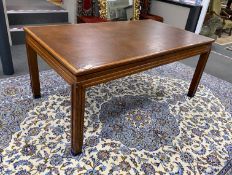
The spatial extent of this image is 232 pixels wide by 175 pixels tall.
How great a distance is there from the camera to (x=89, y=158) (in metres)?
1.30

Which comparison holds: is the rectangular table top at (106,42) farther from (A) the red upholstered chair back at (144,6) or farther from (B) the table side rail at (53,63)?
(A) the red upholstered chair back at (144,6)

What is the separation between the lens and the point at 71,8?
3.22m

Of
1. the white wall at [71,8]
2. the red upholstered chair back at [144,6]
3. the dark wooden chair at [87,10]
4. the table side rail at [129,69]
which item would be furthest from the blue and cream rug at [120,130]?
the red upholstered chair back at [144,6]

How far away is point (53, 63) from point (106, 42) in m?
0.39

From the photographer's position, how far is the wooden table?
109 cm

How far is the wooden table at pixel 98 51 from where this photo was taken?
1090 millimetres

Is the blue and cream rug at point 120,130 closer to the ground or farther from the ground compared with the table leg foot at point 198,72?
closer to the ground

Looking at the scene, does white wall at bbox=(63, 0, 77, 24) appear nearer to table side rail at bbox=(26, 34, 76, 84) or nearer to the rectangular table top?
the rectangular table top

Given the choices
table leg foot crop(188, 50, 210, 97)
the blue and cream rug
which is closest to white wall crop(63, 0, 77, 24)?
the blue and cream rug

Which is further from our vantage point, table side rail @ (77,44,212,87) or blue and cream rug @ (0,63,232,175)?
blue and cream rug @ (0,63,232,175)

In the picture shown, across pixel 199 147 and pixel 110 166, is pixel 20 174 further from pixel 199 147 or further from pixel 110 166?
pixel 199 147

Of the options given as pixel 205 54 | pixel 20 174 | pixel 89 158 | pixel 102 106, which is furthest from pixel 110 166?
pixel 205 54

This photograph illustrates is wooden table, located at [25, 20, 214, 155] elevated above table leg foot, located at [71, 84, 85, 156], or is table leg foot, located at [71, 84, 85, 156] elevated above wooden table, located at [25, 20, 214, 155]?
wooden table, located at [25, 20, 214, 155]

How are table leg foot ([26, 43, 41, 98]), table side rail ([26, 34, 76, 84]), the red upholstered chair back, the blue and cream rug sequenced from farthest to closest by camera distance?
the red upholstered chair back < table leg foot ([26, 43, 41, 98]) < the blue and cream rug < table side rail ([26, 34, 76, 84])
